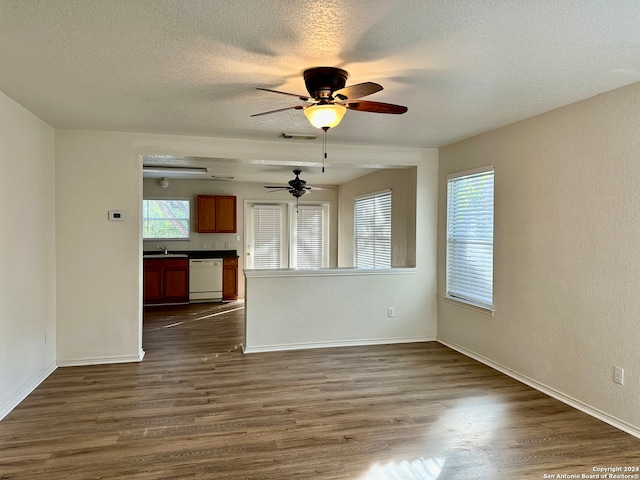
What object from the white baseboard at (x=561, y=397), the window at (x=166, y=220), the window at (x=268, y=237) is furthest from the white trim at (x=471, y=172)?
the window at (x=166, y=220)

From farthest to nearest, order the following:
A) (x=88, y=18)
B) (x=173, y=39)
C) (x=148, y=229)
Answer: (x=148, y=229)
(x=173, y=39)
(x=88, y=18)

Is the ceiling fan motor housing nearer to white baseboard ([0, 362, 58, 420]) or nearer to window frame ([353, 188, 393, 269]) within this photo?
white baseboard ([0, 362, 58, 420])

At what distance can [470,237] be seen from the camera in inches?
177

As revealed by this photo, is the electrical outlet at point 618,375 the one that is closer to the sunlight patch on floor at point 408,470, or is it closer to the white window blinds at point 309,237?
the sunlight patch on floor at point 408,470

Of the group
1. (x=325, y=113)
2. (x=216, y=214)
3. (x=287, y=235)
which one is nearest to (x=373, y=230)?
(x=287, y=235)

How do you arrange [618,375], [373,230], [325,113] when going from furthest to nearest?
[373,230]
[618,375]
[325,113]

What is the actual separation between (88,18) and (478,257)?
12.9ft

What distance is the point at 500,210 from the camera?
13.1ft

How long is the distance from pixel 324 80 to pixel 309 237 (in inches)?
249

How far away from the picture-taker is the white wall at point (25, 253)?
3041mm

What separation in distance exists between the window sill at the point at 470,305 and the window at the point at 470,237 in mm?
25

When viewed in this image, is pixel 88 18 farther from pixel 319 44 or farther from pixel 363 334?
pixel 363 334

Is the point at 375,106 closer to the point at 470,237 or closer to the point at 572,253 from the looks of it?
the point at 572,253

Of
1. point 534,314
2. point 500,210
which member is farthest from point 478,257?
point 534,314
